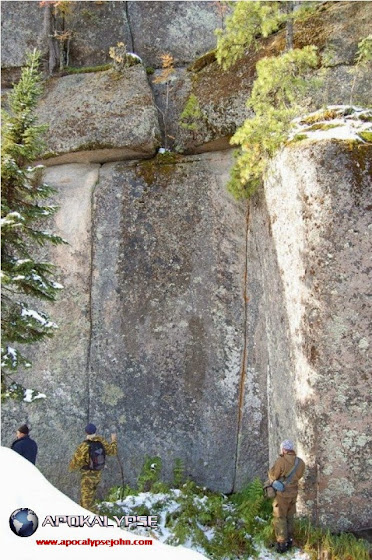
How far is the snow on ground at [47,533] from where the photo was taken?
5.83 metres

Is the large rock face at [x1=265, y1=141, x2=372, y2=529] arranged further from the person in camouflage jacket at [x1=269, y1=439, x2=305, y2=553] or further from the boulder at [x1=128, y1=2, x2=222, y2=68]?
the boulder at [x1=128, y1=2, x2=222, y2=68]

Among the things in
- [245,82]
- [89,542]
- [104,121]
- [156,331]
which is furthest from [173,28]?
[89,542]

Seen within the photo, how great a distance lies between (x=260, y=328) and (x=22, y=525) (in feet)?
18.5

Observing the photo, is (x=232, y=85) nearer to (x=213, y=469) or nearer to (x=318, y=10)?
(x=318, y=10)

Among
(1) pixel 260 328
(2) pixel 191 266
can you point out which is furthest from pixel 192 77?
(1) pixel 260 328

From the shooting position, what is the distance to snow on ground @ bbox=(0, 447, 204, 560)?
583cm

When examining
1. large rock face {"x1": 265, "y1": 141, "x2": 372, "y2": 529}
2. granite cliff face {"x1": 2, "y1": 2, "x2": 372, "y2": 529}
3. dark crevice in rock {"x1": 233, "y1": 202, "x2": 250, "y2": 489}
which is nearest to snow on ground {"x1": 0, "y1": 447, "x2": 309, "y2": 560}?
large rock face {"x1": 265, "y1": 141, "x2": 372, "y2": 529}

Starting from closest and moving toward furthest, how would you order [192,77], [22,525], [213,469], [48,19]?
[22,525]
[213,469]
[192,77]
[48,19]

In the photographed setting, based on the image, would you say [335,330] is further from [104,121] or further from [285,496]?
[104,121]

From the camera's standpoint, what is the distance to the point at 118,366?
35.4 feet

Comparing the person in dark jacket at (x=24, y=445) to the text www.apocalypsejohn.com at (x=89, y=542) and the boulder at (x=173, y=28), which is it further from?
the boulder at (x=173, y=28)

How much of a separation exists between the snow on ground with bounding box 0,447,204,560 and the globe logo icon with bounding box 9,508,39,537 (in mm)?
44

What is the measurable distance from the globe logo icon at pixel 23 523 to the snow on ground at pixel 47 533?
0.04m

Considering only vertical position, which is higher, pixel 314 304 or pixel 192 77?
pixel 192 77
